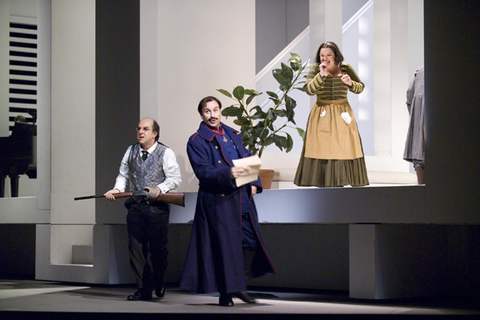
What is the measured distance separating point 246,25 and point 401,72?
2947 millimetres

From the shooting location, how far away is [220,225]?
4871 mm

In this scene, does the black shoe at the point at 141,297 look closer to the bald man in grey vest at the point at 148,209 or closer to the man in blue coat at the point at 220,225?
the bald man in grey vest at the point at 148,209

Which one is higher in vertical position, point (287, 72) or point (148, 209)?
point (287, 72)

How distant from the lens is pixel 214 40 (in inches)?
282

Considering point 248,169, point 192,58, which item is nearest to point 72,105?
point 192,58

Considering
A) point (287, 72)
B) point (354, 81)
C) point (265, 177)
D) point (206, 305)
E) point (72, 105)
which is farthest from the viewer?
point (72, 105)

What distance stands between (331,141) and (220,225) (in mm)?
1642

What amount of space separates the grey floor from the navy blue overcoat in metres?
0.18

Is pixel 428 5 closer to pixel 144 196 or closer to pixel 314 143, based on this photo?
pixel 314 143

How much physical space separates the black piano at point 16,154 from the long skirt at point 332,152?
4.70 meters

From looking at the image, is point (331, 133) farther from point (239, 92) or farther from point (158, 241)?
point (158, 241)

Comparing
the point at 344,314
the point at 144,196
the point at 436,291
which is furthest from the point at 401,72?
the point at 344,314

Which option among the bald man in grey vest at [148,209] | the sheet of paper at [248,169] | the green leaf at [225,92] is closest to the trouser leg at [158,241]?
the bald man in grey vest at [148,209]

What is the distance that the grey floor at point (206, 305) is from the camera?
4559 millimetres
